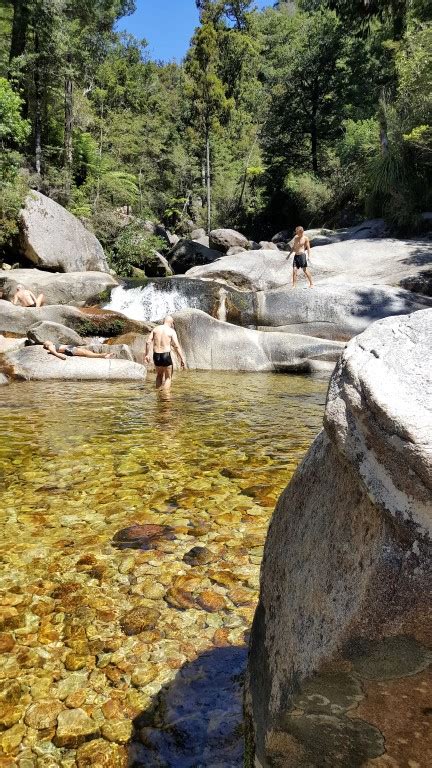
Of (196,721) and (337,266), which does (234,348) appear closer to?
(337,266)

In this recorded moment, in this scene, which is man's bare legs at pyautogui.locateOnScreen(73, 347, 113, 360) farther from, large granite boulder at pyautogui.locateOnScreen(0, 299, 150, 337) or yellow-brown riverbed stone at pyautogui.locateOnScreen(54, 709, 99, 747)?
yellow-brown riverbed stone at pyautogui.locateOnScreen(54, 709, 99, 747)

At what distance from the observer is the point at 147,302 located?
18.6 metres

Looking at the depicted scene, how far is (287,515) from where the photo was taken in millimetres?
1811

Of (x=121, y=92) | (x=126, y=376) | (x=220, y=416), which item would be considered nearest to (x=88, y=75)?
(x=121, y=92)

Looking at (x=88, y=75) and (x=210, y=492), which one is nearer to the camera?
(x=210, y=492)

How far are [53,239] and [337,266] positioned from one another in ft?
38.8

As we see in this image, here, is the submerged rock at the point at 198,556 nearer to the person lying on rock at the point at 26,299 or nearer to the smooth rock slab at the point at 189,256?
the person lying on rock at the point at 26,299

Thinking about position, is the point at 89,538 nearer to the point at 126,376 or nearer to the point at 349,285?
the point at 126,376

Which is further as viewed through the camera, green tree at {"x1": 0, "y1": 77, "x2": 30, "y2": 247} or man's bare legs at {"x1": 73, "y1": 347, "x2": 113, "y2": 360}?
green tree at {"x1": 0, "y1": 77, "x2": 30, "y2": 247}

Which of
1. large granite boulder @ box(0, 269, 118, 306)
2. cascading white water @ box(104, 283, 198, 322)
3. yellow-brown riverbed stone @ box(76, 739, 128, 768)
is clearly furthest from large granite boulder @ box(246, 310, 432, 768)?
large granite boulder @ box(0, 269, 118, 306)

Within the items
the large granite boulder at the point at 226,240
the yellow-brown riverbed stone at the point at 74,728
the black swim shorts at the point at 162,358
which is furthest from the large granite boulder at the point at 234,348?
the large granite boulder at the point at 226,240

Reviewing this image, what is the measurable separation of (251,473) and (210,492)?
0.65 meters

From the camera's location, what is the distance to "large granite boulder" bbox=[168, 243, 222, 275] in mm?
29312

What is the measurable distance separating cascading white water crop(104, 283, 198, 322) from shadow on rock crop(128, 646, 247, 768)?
16085 mm
